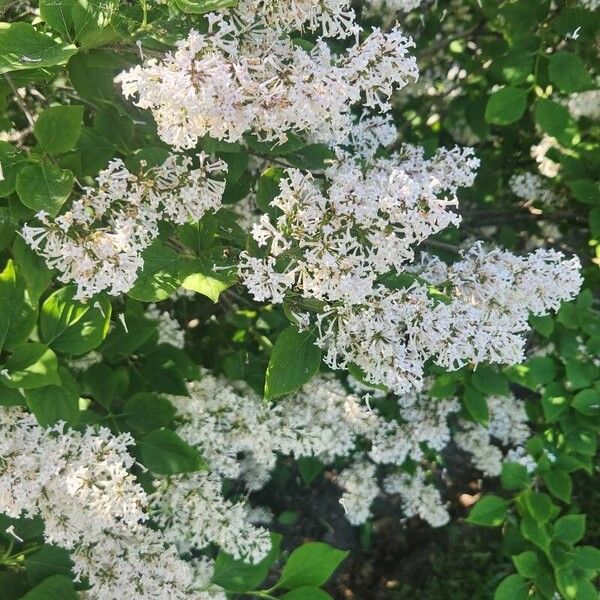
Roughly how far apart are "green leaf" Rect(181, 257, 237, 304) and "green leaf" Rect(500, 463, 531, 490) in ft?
5.33

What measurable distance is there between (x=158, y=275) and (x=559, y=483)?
1.82m

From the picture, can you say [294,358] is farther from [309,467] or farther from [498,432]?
[498,432]

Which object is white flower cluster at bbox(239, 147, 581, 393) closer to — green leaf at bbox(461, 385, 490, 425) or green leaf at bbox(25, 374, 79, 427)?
green leaf at bbox(25, 374, 79, 427)

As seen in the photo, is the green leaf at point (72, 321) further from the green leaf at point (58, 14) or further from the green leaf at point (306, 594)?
the green leaf at point (306, 594)

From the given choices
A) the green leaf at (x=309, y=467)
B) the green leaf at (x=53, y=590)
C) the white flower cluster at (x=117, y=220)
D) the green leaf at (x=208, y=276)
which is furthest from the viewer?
the green leaf at (x=309, y=467)

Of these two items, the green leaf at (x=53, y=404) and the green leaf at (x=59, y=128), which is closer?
the green leaf at (x=59, y=128)

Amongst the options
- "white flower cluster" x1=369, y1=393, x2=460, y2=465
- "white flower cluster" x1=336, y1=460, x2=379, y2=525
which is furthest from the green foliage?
"white flower cluster" x1=336, y1=460, x2=379, y2=525

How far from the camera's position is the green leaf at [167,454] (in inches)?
72.1

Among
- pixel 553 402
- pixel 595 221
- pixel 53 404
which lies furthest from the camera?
pixel 553 402

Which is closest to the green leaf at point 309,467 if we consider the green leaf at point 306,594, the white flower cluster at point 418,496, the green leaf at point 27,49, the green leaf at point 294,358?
the white flower cluster at point 418,496

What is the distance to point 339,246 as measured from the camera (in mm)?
1337

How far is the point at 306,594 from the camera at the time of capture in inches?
82.4

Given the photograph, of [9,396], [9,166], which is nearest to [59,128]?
[9,166]

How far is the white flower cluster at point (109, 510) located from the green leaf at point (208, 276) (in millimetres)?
427
